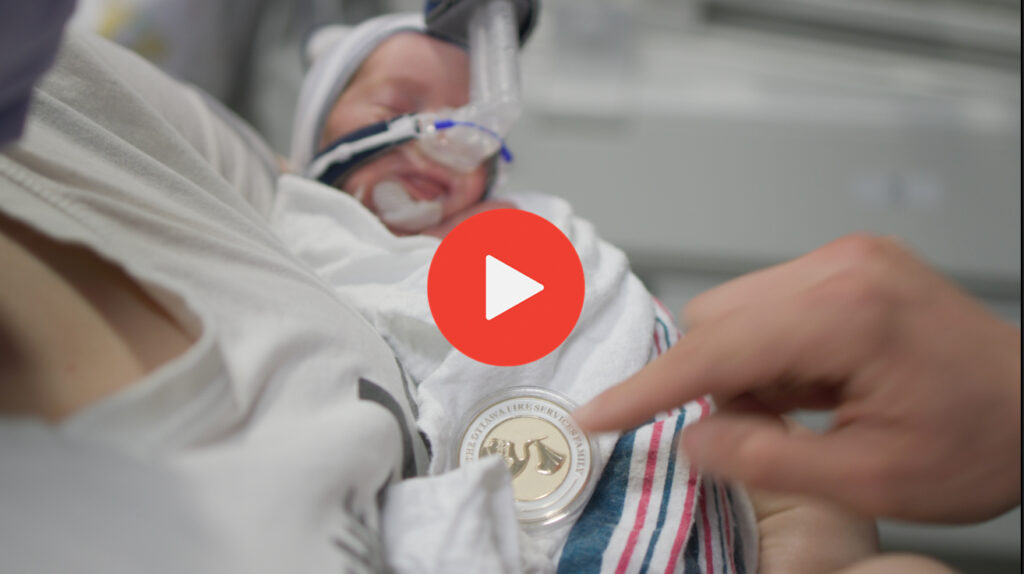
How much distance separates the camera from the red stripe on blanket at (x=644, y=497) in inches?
18.6

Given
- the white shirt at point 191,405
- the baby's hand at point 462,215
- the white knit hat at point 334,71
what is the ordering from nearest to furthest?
the white shirt at point 191,405 → the baby's hand at point 462,215 → the white knit hat at point 334,71

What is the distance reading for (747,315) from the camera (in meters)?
0.37

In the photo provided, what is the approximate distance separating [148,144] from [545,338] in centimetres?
37

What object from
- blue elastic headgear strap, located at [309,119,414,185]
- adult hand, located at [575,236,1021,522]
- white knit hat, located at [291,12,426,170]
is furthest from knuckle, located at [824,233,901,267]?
white knit hat, located at [291,12,426,170]

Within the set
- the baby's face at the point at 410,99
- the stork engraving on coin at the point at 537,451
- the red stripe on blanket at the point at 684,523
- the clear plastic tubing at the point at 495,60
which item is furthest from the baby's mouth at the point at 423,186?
the red stripe on blanket at the point at 684,523

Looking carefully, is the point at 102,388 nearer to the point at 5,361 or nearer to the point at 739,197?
the point at 5,361

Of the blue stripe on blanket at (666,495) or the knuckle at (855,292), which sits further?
the blue stripe on blanket at (666,495)

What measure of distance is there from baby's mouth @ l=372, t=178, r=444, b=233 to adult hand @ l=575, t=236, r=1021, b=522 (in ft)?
1.52

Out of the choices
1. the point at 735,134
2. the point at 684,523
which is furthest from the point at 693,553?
the point at 735,134

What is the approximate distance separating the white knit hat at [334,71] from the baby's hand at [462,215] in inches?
9.4

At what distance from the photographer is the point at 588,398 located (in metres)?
0.55

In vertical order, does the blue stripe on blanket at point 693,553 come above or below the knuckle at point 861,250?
below

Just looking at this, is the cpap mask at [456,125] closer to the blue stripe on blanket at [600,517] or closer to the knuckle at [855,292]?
the blue stripe on blanket at [600,517]

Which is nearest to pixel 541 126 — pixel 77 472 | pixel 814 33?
pixel 814 33
